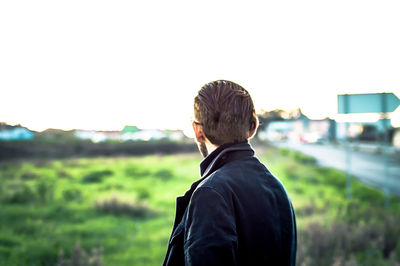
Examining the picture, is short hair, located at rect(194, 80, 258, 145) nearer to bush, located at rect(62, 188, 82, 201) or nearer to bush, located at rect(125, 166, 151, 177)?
bush, located at rect(62, 188, 82, 201)

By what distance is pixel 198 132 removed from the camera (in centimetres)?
182

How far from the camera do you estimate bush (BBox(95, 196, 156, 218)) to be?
32.6 ft

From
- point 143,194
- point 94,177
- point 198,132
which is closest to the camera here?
point 198,132

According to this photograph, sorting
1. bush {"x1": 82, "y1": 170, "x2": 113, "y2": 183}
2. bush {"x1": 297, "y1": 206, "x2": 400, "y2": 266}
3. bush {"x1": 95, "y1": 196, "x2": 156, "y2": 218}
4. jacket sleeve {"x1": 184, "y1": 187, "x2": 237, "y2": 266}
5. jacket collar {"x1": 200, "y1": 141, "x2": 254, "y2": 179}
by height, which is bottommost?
bush {"x1": 82, "y1": 170, "x2": 113, "y2": 183}

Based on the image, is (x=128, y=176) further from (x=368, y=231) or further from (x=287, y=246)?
(x=287, y=246)

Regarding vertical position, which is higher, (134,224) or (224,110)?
(224,110)

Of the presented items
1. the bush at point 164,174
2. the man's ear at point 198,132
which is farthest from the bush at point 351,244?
the bush at point 164,174

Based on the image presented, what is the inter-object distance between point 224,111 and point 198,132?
0.19m

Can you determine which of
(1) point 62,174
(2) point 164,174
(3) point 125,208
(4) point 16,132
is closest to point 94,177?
(1) point 62,174

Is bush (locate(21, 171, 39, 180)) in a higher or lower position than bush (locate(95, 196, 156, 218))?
lower

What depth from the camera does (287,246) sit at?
5.62 ft

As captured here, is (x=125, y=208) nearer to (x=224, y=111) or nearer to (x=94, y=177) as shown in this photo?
(x=94, y=177)

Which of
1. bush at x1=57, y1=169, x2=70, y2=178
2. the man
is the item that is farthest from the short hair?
bush at x1=57, y1=169, x2=70, y2=178

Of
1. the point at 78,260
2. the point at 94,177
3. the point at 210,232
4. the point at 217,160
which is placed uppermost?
the point at 217,160
